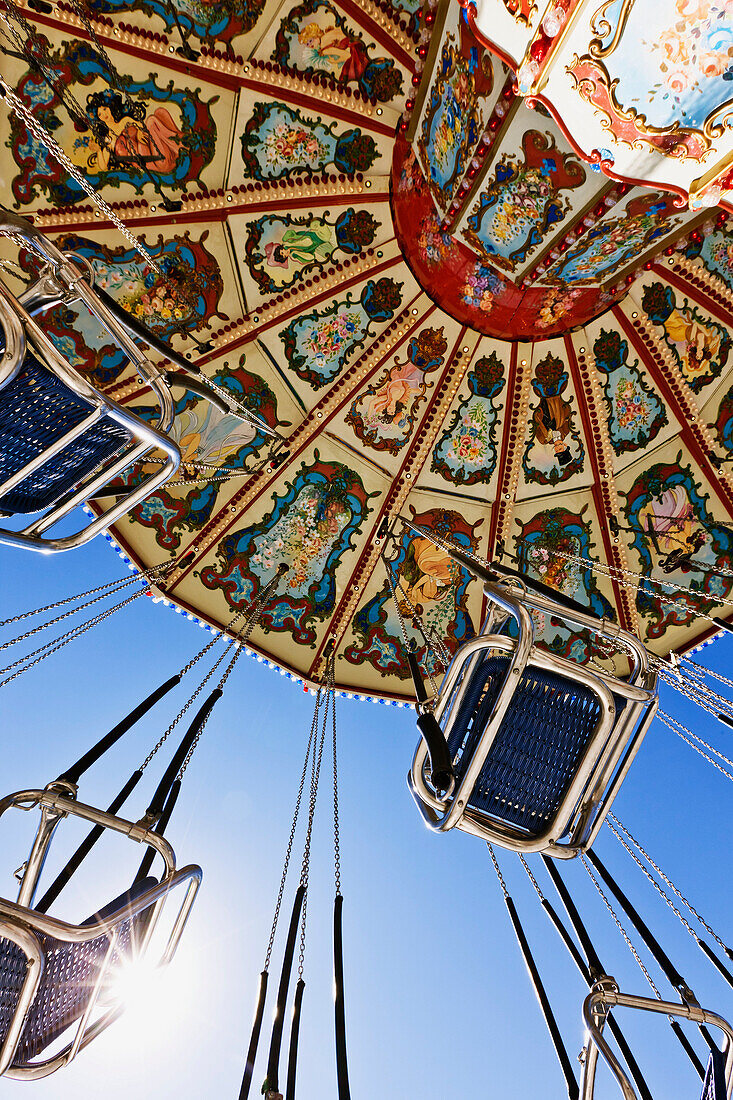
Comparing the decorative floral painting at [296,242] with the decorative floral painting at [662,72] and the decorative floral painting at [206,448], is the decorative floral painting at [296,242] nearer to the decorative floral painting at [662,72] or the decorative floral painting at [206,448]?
the decorative floral painting at [206,448]

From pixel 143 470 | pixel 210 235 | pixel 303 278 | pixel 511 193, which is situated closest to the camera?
pixel 511 193

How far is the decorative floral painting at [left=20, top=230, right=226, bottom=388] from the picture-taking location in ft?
21.5

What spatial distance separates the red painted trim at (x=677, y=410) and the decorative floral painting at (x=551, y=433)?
70 centimetres

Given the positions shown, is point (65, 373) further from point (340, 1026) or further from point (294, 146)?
point (294, 146)

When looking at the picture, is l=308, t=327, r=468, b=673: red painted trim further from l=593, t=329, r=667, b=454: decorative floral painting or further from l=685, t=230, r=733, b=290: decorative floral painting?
l=685, t=230, r=733, b=290: decorative floral painting

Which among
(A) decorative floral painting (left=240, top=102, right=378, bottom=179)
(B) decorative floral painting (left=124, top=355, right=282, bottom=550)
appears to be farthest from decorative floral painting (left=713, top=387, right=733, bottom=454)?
(B) decorative floral painting (left=124, top=355, right=282, bottom=550)

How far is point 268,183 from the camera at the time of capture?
6.52m

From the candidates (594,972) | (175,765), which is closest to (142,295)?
(175,765)

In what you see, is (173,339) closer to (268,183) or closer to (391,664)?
(268,183)

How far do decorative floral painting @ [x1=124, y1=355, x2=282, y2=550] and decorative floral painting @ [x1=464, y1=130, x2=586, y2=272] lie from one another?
251cm

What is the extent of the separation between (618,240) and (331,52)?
9.15 ft

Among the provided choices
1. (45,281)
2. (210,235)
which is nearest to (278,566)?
(210,235)

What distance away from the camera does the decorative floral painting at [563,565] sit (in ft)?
26.2

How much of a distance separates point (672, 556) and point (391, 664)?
312cm
